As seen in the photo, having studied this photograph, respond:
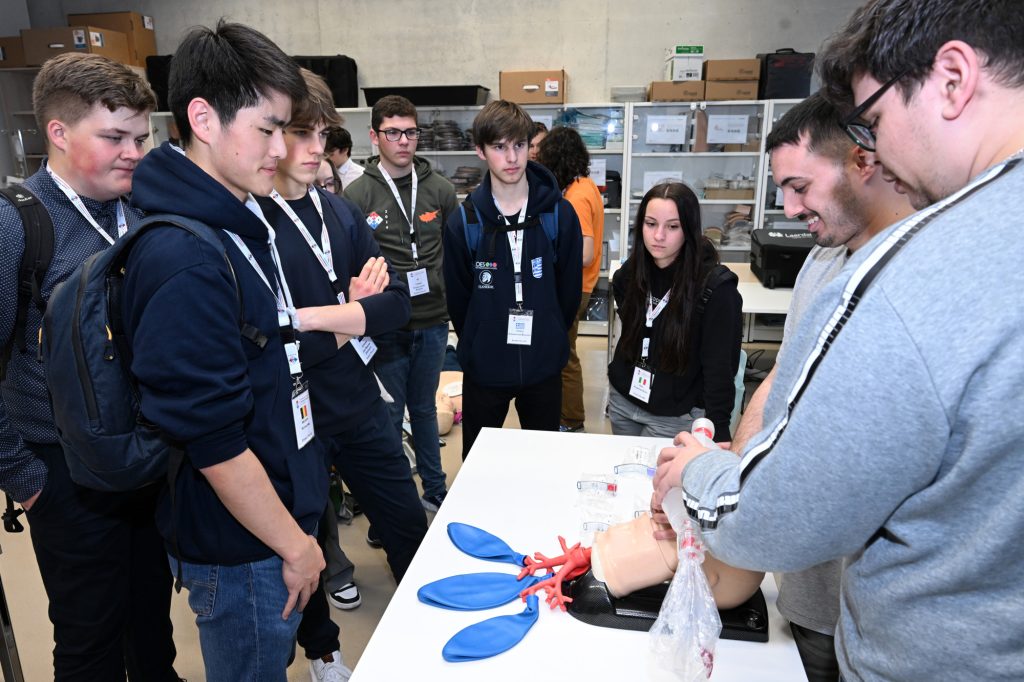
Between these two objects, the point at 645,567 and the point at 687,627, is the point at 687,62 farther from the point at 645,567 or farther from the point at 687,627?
the point at 687,627

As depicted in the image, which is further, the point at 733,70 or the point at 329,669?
the point at 733,70

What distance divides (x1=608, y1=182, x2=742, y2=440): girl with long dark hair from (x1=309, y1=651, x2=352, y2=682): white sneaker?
3.98 feet

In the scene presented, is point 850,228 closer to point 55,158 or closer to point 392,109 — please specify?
point 55,158

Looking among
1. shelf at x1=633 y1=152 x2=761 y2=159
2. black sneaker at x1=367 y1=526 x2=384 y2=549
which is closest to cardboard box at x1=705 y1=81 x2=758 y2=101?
shelf at x1=633 y1=152 x2=761 y2=159

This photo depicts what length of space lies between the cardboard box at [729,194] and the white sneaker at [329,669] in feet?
16.2

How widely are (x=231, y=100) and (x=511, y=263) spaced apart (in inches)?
55.2

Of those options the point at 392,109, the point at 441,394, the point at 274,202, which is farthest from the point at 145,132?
the point at 441,394

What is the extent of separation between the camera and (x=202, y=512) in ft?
3.84

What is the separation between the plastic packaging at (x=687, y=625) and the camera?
3.29ft

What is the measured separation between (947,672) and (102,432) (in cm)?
125

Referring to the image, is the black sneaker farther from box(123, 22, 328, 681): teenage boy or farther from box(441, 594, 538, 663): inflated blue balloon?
box(441, 594, 538, 663): inflated blue balloon

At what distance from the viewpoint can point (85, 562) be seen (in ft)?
4.83

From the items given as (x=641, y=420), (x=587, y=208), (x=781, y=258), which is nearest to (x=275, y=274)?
(x=641, y=420)

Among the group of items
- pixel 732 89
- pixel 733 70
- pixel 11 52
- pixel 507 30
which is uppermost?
pixel 507 30
